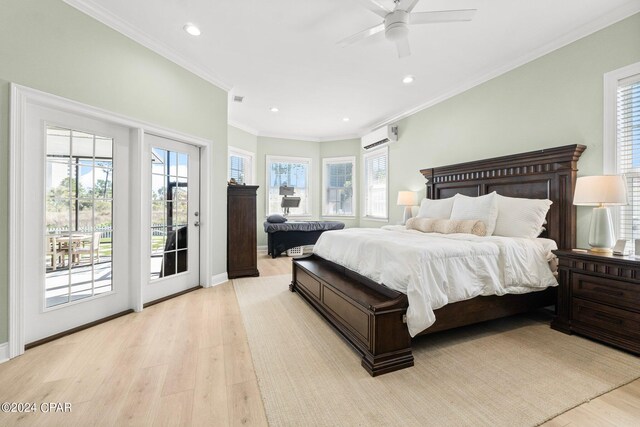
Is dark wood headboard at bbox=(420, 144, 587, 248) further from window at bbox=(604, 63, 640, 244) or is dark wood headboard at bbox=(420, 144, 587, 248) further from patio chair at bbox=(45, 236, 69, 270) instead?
patio chair at bbox=(45, 236, 69, 270)

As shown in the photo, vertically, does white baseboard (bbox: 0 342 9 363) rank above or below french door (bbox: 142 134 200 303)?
Result: below

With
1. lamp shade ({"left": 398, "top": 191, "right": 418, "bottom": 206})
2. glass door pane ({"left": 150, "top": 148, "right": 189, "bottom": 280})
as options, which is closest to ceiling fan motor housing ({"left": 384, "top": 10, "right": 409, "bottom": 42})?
glass door pane ({"left": 150, "top": 148, "right": 189, "bottom": 280})

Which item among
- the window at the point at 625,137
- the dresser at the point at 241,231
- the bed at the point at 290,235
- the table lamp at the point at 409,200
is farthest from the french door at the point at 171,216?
the window at the point at 625,137

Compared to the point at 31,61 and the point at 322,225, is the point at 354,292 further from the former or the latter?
the point at 322,225

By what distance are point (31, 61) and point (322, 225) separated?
4.83 m

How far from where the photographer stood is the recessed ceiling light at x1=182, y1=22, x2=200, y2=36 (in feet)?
9.00

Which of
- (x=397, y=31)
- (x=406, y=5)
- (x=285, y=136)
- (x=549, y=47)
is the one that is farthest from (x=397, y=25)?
(x=285, y=136)

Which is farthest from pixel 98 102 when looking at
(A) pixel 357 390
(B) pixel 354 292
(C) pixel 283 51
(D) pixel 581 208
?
(D) pixel 581 208

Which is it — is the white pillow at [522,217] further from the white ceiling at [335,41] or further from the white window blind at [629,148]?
the white ceiling at [335,41]

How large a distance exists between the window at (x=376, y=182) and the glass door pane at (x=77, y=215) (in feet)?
15.8

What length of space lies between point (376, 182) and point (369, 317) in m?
4.81

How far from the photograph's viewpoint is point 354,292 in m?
2.23

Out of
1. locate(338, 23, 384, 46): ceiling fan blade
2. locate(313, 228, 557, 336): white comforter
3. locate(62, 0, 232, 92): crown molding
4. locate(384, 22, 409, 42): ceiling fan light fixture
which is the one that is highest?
locate(62, 0, 232, 92): crown molding

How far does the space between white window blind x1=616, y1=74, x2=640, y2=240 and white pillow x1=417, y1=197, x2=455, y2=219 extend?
61.7 inches
